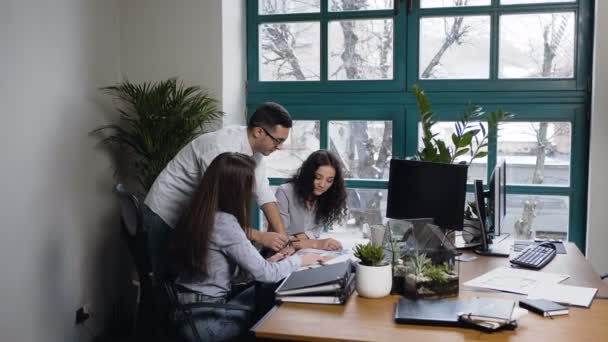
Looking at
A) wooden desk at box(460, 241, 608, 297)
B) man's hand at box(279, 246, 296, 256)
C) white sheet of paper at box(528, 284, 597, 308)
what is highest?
Answer: man's hand at box(279, 246, 296, 256)

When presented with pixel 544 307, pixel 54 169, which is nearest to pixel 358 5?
pixel 54 169

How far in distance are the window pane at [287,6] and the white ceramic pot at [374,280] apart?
2.24 m

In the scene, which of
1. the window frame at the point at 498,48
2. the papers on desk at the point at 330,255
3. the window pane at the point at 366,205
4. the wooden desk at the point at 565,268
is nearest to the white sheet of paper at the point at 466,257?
the wooden desk at the point at 565,268

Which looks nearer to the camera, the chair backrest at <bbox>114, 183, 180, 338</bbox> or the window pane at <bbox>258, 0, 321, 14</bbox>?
the chair backrest at <bbox>114, 183, 180, 338</bbox>

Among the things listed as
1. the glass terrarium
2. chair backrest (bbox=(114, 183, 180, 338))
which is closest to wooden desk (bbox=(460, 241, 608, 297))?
the glass terrarium

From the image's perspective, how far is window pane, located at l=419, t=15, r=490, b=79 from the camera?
3.56 metres

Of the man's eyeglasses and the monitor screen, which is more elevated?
the man's eyeglasses

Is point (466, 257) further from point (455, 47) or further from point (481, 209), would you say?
point (455, 47)

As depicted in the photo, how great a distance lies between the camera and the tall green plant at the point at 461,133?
127 inches

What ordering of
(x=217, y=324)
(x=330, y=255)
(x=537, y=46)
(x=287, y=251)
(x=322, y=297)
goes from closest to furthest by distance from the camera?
(x=322, y=297), (x=217, y=324), (x=330, y=255), (x=287, y=251), (x=537, y=46)

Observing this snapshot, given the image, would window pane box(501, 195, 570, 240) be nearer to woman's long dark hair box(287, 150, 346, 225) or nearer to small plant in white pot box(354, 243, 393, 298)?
woman's long dark hair box(287, 150, 346, 225)

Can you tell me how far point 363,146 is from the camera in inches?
150

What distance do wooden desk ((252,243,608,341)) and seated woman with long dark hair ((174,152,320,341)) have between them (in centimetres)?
→ 28

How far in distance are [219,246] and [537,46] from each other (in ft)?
7.72
